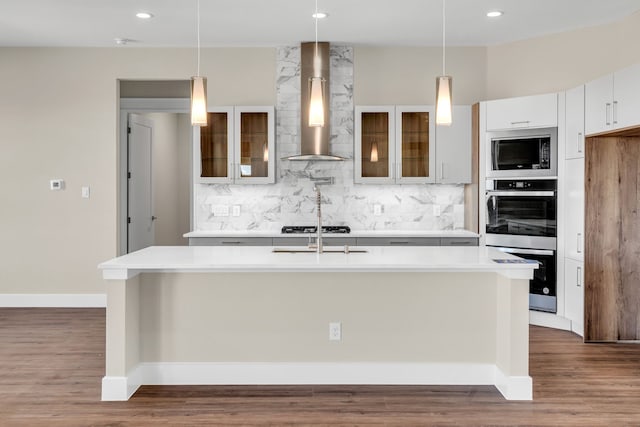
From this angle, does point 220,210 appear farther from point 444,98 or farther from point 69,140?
point 444,98

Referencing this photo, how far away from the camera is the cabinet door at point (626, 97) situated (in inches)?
154

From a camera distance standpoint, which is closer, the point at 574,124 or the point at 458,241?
the point at 574,124

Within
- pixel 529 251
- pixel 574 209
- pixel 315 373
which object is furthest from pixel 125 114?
pixel 574 209

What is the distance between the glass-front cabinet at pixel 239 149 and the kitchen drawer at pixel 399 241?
3.66 feet

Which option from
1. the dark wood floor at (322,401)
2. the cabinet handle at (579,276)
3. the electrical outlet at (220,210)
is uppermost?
the electrical outlet at (220,210)

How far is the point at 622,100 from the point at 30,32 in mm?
5208

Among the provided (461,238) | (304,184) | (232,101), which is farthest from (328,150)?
(461,238)

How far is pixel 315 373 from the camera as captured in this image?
344cm

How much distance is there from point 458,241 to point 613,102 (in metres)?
1.79

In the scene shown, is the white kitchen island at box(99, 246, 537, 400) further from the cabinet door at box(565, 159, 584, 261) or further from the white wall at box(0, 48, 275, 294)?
the white wall at box(0, 48, 275, 294)

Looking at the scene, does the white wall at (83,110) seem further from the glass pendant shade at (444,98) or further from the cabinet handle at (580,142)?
the glass pendant shade at (444,98)

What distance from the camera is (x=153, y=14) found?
4.77 m

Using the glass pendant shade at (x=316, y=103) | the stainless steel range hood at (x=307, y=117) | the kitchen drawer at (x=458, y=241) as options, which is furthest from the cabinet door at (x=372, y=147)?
the glass pendant shade at (x=316, y=103)

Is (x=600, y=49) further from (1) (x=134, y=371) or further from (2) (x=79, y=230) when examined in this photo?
(2) (x=79, y=230)
